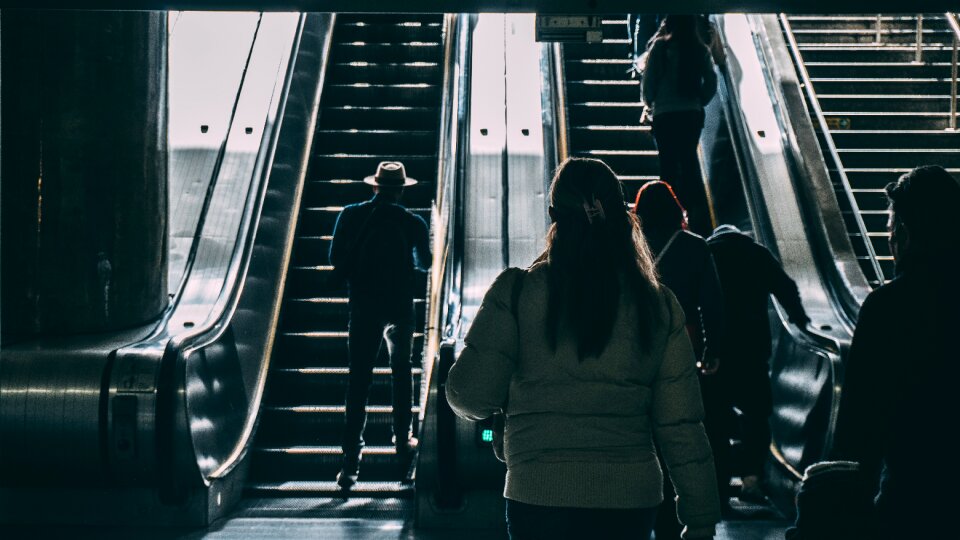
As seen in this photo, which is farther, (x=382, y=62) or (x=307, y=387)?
(x=382, y=62)

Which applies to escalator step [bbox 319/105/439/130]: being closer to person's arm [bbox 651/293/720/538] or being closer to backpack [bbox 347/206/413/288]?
backpack [bbox 347/206/413/288]

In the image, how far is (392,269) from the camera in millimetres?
6629

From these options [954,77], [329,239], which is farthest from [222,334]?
[954,77]

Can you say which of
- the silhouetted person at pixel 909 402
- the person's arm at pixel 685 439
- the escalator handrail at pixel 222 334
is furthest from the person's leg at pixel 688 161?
the person's arm at pixel 685 439

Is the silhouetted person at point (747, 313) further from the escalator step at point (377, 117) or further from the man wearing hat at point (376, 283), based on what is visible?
the escalator step at point (377, 117)

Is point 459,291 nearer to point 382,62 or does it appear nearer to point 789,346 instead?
point 789,346

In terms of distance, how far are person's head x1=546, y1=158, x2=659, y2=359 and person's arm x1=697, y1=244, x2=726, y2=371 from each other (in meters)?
1.96

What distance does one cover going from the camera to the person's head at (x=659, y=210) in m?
4.64

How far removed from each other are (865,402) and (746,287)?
335 centimetres

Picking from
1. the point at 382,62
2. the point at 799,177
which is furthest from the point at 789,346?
the point at 382,62

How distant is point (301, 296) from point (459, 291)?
186 cm

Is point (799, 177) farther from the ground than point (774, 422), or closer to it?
farther from the ground

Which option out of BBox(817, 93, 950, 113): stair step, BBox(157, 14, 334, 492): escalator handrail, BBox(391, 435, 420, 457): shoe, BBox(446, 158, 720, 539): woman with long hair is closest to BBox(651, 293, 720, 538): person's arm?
BBox(446, 158, 720, 539): woman with long hair

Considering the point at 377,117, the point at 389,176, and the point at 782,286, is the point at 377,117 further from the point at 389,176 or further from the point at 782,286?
the point at 782,286
